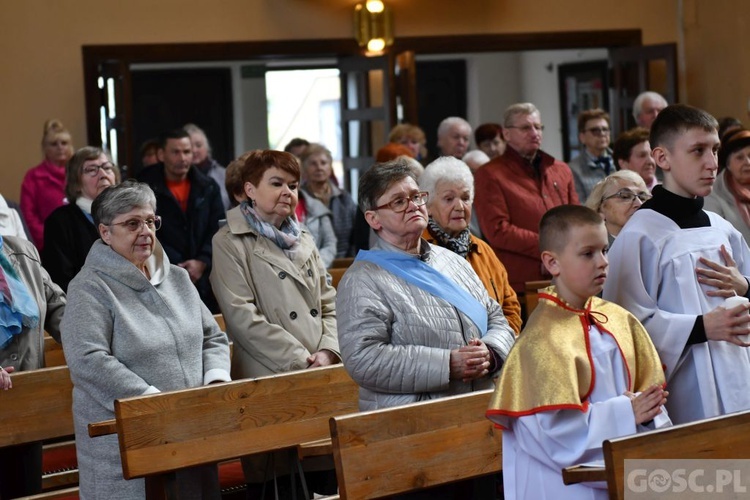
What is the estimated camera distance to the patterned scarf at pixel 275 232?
438 centimetres

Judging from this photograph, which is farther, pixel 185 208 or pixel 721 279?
pixel 185 208

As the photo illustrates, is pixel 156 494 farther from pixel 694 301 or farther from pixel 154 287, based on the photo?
pixel 694 301

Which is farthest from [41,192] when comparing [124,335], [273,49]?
[124,335]

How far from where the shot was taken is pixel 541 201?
5848 millimetres

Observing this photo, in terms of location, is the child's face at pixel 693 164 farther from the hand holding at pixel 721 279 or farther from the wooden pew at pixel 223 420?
the wooden pew at pixel 223 420

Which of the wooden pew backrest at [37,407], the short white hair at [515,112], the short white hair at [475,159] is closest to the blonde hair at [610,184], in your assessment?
the short white hair at [515,112]

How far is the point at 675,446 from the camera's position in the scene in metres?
2.66

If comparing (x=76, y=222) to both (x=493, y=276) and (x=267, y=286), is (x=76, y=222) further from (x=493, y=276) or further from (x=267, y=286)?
(x=493, y=276)

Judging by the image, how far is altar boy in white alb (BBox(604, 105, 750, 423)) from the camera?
304 cm

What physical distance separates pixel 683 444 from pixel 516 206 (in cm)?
321

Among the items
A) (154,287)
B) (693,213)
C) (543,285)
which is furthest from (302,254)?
(693,213)

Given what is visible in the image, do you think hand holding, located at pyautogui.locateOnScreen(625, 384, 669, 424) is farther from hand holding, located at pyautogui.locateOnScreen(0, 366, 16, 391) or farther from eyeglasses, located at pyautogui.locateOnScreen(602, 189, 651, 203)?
hand holding, located at pyautogui.locateOnScreen(0, 366, 16, 391)

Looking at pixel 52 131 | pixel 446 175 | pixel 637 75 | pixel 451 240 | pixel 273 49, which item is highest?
pixel 273 49

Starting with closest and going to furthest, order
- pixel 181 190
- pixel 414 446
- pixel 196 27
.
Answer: pixel 414 446 → pixel 181 190 → pixel 196 27
